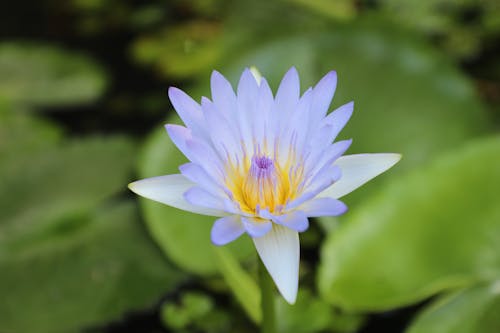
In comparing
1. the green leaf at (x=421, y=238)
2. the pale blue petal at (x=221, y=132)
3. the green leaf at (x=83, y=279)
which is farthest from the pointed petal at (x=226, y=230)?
the green leaf at (x=83, y=279)

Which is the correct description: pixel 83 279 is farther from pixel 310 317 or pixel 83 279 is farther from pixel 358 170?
pixel 358 170

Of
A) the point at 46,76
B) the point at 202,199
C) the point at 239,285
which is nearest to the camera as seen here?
the point at 202,199

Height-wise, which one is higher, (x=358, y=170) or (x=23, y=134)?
(x=358, y=170)

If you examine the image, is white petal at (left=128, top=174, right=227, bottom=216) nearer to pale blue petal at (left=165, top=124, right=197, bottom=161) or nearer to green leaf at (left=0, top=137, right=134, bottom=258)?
pale blue petal at (left=165, top=124, right=197, bottom=161)

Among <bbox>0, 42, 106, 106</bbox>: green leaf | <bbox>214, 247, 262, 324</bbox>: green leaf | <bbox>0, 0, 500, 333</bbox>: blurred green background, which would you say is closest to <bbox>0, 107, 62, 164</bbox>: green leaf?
<bbox>0, 0, 500, 333</bbox>: blurred green background

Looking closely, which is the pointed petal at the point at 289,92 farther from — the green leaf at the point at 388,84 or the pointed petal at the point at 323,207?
the green leaf at the point at 388,84

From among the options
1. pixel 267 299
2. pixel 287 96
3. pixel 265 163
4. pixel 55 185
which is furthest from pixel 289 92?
pixel 55 185
